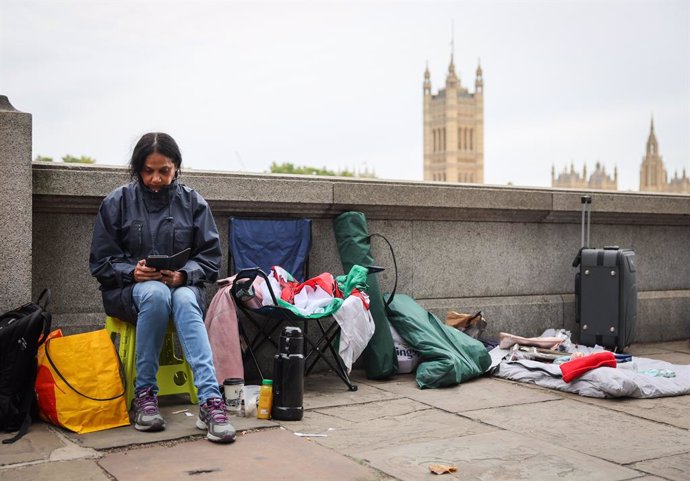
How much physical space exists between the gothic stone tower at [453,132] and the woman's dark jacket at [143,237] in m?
151

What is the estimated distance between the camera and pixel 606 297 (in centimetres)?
705

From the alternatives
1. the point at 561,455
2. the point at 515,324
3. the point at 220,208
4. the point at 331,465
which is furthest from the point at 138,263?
the point at 515,324

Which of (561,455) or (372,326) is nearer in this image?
(561,455)

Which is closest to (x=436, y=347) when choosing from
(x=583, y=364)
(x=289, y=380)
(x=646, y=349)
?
(x=583, y=364)

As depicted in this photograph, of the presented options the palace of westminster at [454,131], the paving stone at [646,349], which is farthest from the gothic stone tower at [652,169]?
the paving stone at [646,349]

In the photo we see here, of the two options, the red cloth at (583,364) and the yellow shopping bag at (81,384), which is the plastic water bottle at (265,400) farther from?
the red cloth at (583,364)

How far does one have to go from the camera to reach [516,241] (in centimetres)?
738

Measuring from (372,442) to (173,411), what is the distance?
4.16ft

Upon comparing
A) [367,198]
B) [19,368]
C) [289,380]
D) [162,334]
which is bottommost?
[289,380]

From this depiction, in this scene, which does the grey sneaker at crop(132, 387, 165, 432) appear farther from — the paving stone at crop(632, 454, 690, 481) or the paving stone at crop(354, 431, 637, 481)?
the paving stone at crop(632, 454, 690, 481)

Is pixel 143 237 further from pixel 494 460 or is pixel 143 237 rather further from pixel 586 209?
pixel 586 209

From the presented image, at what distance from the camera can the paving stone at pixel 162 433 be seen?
4.07 metres

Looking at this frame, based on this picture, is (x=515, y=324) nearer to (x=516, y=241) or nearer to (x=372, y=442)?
(x=516, y=241)

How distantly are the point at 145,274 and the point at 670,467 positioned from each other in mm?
2732
